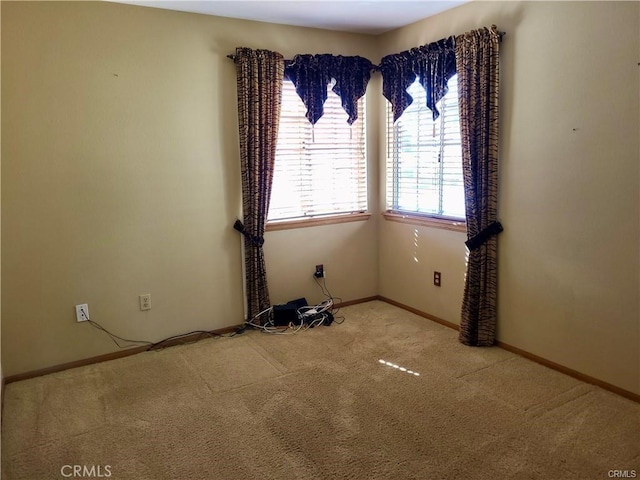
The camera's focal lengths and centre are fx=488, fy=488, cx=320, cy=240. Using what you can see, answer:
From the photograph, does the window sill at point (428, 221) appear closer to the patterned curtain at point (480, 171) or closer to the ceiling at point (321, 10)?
the patterned curtain at point (480, 171)

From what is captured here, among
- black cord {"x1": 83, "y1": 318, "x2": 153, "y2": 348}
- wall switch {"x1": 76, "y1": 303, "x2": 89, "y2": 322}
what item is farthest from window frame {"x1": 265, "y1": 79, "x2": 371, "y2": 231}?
wall switch {"x1": 76, "y1": 303, "x2": 89, "y2": 322}

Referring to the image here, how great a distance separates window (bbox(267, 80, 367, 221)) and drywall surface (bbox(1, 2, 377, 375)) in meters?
0.38

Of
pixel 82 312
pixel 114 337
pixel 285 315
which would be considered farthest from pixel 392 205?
pixel 82 312

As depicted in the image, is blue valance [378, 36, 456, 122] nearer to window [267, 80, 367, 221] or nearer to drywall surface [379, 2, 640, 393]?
drywall surface [379, 2, 640, 393]

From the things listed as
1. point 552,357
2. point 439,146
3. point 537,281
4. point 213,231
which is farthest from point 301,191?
point 552,357

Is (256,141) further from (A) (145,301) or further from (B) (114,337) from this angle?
(B) (114,337)

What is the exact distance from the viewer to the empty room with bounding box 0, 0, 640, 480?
2352mm

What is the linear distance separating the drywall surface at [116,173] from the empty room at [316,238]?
0.04 ft

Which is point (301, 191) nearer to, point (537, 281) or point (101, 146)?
point (101, 146)

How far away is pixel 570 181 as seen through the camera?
2742mm

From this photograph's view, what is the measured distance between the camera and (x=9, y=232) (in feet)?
9.37

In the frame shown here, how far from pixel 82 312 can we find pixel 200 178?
3.84 ft

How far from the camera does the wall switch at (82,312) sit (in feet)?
10.2

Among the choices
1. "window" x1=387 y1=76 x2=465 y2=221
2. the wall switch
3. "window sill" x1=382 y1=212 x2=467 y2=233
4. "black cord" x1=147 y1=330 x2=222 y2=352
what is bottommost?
"black cord" x1=147 y1=330 x2=222 y2=352
